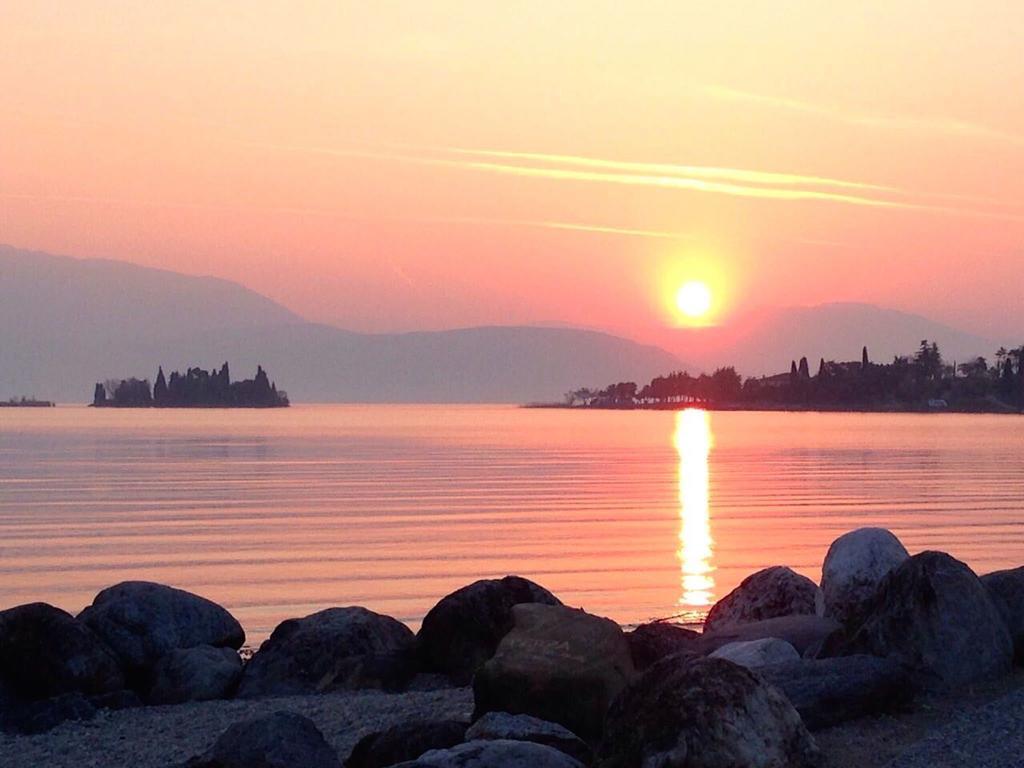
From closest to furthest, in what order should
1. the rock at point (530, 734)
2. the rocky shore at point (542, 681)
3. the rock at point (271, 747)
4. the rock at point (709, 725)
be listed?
the rock at point (709, 725) → the rocky shore at point (542, 681) → the rock at point (271, 747) → the rock at point (530, 734)

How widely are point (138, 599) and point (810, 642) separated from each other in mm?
8100

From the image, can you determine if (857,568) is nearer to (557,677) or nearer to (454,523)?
(557,677)

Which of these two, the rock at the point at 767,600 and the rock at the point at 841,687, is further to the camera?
the rock at the point at 767,600

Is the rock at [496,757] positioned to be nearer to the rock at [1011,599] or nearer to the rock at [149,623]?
the rock at [1011,599]

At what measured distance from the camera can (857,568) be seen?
15.4 meters

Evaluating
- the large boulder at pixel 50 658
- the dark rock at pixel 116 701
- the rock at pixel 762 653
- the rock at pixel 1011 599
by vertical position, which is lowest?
the dark rock at pixel 116 701

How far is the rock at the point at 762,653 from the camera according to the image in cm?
1240

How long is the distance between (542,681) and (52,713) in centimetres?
519

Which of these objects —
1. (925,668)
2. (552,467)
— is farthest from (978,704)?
(552,467)

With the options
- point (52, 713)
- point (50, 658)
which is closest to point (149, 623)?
point (50, 658)

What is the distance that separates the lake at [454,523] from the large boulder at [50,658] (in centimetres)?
542

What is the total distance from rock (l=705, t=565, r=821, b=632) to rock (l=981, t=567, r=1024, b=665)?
3.29 m

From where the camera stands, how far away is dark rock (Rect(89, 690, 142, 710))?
578 inches

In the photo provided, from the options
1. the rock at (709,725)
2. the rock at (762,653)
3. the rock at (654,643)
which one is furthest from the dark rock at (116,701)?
the rock at (709,725)
